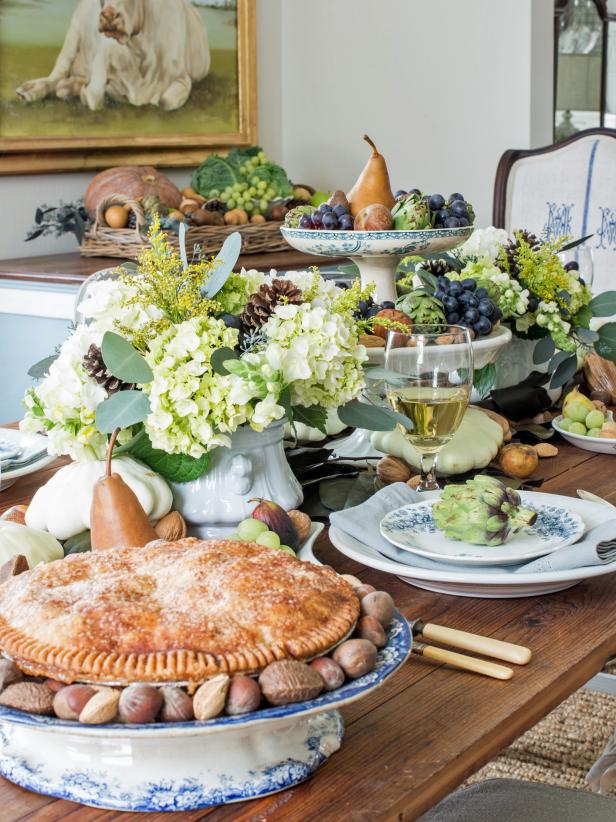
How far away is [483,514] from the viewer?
3.40ft

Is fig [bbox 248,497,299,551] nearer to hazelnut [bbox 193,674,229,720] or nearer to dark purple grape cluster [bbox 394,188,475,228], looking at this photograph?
hazelnut [bbox 193,674,229,720]

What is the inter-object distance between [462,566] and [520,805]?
29cm

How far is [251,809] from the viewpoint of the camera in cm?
69

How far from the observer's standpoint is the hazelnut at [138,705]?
2.07 feet

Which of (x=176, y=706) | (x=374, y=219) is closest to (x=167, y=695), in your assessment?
(x=176, y=706)

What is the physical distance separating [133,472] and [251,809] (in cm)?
50

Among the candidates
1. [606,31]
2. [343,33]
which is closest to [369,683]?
[343,33]

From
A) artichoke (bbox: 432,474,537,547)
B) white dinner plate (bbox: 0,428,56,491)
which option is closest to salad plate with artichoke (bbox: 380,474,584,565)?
artichoke (bbox: 432,474,537,547)

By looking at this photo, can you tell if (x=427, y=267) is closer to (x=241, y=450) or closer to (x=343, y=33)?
(x=241, y=450)

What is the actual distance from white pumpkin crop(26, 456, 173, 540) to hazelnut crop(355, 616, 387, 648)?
1.40ft

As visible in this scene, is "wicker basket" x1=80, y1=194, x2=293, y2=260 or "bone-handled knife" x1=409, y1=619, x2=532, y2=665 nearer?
"bone-handled knife" x1=409, y1=619, x2=532, y2=665

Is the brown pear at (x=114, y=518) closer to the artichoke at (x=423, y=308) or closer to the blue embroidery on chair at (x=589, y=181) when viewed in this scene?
the artichoke at (x=423, y=308)

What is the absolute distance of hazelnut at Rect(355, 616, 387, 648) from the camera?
718mm

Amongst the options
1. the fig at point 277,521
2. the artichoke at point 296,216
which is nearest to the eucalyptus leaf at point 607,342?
the artichoke at point 296,216
